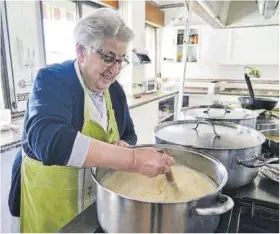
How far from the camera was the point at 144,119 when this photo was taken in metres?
3.30

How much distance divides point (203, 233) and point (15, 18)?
217cm

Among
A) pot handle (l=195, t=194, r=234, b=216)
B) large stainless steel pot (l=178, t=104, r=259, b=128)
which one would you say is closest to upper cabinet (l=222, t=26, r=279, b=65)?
large stainless steel pot (l=178, t=104, r=259, b=128)

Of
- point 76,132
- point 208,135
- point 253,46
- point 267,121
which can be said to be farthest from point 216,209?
point 253,46

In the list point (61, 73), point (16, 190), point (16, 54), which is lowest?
point (16, 190)

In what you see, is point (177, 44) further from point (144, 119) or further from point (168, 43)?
point (144, 119)

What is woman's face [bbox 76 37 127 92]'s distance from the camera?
0.83 m

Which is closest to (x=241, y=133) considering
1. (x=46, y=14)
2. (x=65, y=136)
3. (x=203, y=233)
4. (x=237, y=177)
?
(x=237, y=177)

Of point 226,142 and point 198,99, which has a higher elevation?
point 226,142

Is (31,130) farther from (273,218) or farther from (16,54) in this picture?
(16,54)

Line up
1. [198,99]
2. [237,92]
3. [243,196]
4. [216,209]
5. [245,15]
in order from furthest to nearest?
[198,99] → [237,92] → [245,15] → [243,196] → [216,209]

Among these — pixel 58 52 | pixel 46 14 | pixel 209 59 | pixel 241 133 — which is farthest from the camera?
pixel 209 59

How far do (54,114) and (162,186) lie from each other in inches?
14.3

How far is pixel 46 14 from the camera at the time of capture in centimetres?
252

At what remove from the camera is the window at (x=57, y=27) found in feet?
8.23
